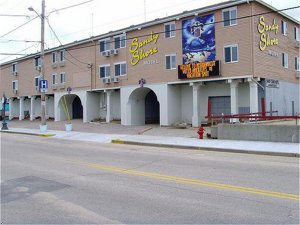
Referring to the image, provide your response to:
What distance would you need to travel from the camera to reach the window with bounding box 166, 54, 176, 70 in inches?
1164

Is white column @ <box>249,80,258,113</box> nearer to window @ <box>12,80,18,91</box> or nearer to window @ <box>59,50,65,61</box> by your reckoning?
window @ <box>59,50,65,61</box>

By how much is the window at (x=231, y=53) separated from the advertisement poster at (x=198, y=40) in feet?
3.27

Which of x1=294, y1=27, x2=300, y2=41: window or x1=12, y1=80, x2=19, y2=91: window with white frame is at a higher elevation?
x1=294, y1=27, x2=300, y2=41: window

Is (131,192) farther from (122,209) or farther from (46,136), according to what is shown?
(46,136)

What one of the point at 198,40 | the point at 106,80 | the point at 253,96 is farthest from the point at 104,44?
the point at 253,96

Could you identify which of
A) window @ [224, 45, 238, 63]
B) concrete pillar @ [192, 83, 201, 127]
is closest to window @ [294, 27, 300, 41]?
window @ [224, 45, 238, 63]

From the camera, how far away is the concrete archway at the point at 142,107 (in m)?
33.5

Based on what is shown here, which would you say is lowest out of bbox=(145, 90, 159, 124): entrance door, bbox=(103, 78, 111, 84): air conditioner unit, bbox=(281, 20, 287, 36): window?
bbox=(145, 90, 159, 124): entrance door

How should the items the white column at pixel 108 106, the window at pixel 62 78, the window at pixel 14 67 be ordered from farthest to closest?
1. the window at pixel 14 67
2. the window at pixel 62 78
3. the white column at pixel 108 106

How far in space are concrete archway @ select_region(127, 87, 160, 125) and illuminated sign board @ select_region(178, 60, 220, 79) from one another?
545 centimetres

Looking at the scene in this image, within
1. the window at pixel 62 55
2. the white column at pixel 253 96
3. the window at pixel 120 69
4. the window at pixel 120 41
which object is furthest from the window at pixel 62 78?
the white column at pixel 253 96

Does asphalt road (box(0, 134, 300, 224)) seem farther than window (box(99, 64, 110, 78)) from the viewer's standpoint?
No

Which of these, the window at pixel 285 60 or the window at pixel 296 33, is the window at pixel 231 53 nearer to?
the window at pixel 285 60

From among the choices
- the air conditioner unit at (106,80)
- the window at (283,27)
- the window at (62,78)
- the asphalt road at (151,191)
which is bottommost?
the asphalt road at (151,191)
